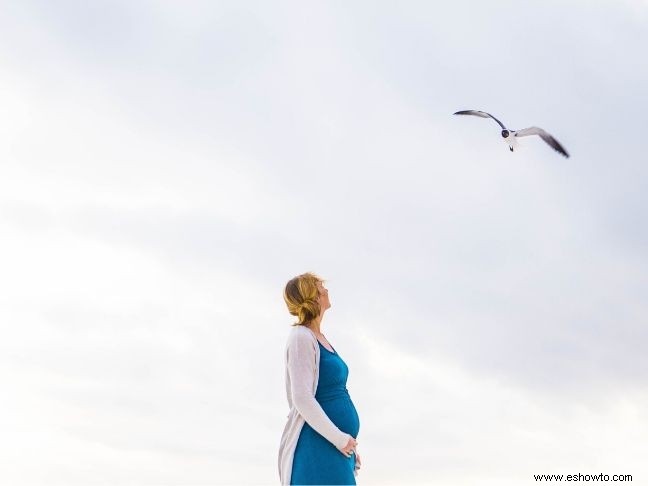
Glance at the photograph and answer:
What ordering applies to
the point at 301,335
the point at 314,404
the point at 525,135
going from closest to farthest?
the point at 314,404, the point at 301,335, the point at 525,135

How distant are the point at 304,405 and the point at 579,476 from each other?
539 cm

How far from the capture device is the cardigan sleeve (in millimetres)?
6508

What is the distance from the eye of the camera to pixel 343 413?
6.83m

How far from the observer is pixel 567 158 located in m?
18.3

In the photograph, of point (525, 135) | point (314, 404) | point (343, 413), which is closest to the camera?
point (314, 404)

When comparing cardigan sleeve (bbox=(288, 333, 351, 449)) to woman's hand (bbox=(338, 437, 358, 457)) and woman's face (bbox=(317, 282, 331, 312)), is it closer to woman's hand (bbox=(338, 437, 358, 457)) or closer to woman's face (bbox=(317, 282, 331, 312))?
woman's hand (bbox=(338, 437, 358, 457))

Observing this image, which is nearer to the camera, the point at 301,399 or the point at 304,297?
the point at 301,399

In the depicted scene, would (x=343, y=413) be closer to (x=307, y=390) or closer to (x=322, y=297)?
(x=307, y=390)

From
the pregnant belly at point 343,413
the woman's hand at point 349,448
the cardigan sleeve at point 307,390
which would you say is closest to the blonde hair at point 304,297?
the cardigan sleeve at point 307,390

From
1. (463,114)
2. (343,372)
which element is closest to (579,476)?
(343,372)

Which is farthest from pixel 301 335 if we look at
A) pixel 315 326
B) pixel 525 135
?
pixel 525 135

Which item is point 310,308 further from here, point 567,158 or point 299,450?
point 567,158

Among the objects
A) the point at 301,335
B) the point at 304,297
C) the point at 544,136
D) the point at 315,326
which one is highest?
the point at 544,136

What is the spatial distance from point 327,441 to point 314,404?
0.31 meters
